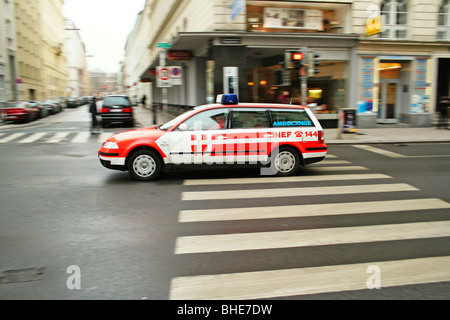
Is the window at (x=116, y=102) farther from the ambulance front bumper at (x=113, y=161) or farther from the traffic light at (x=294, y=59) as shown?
the ambulance front bumper at (x=113, y=161)

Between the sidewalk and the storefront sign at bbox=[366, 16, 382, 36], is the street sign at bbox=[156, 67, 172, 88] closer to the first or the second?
the sidewalk

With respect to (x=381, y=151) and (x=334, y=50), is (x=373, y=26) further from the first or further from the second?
(x=381, y=151)

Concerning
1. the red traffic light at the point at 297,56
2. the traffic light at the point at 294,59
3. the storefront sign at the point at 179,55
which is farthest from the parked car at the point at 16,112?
the red traffic light at the point at 297,56

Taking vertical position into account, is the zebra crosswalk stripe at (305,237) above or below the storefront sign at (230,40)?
below

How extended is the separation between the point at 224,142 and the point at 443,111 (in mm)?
15890

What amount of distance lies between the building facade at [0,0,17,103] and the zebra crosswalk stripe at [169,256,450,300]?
138 ft

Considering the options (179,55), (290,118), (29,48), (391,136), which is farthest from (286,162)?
(29,48)

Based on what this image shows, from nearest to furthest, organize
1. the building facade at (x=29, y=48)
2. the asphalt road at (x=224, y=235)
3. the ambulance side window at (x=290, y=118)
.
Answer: the asphalt road at (x=224, y=235)
the ambulance side window at (x=290, y=118)
the building facade at (x=29, y=48)

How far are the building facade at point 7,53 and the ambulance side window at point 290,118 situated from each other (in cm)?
3873

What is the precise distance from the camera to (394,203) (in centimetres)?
654

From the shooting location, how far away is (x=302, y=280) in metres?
3.77

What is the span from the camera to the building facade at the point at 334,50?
18.1 metres
